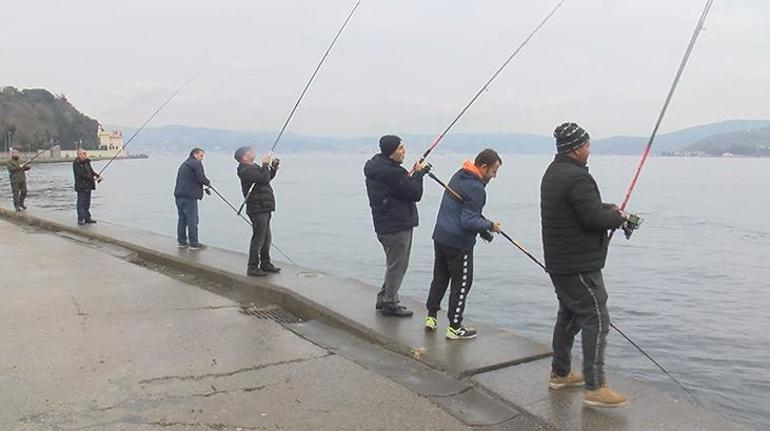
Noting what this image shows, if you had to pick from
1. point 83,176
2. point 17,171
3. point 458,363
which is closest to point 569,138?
point 458,363

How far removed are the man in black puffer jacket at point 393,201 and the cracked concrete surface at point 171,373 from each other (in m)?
0.99

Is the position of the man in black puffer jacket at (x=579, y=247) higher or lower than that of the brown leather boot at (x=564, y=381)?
higher

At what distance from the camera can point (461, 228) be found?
514 centimetres

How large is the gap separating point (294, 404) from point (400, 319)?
187cm

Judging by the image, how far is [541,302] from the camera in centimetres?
1227

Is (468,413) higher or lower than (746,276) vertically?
higher

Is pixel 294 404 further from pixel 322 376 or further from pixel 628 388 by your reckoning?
pixel 628 388

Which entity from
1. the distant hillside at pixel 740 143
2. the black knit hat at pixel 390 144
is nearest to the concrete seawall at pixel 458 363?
the black knit hat at pixel 390 144

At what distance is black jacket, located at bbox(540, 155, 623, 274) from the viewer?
399 cm

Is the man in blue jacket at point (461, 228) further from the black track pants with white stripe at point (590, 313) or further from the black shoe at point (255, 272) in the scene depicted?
the black shoe at point (255, 272)

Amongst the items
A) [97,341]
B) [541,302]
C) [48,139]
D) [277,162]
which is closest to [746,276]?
[541,302]

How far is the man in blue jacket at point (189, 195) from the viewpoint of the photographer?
33.4 ft

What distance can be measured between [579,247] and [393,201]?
1.96 m

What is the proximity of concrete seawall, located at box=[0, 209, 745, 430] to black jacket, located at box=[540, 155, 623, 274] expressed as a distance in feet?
2.73
